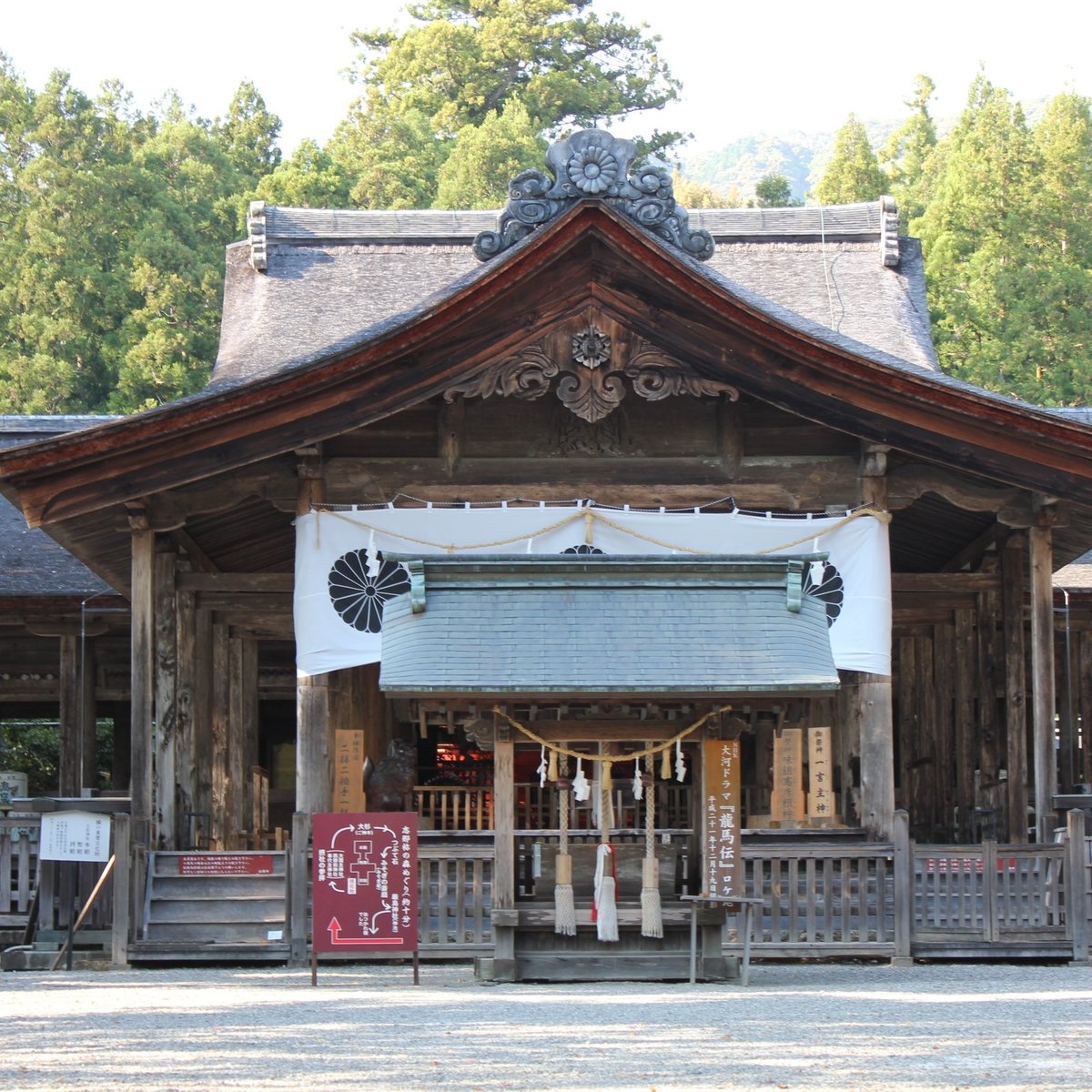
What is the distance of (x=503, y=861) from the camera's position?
527 inches

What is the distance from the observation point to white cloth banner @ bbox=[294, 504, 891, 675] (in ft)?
55.8

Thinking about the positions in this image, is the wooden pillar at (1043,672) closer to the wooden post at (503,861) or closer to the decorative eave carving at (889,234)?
the wooden post at (503,861)

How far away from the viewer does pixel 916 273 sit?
22359 mm

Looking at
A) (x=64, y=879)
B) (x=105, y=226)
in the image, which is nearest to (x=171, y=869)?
(x=64, y=879)

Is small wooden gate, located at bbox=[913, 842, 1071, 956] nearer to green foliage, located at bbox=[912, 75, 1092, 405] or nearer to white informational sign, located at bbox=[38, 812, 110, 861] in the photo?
white informational sign, located at bbox=[38, 812, 110, 861]

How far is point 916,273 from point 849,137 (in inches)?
1363

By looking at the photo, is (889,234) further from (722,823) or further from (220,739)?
(722,823)

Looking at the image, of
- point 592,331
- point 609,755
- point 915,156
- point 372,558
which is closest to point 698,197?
point 915,156

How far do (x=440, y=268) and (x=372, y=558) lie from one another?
6607 mm

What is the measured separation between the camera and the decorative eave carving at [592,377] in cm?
1702

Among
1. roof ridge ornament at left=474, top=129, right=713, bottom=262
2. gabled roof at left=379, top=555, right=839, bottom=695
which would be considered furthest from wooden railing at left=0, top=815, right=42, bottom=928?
roof ridge ornament at left=474, top=129, right=713, bottom=262

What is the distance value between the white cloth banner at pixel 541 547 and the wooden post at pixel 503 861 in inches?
150

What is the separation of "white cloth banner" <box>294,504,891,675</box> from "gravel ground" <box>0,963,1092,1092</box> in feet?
12.0

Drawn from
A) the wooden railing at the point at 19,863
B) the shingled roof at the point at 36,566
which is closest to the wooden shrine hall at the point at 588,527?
the wooden railing at the point at 19,863
